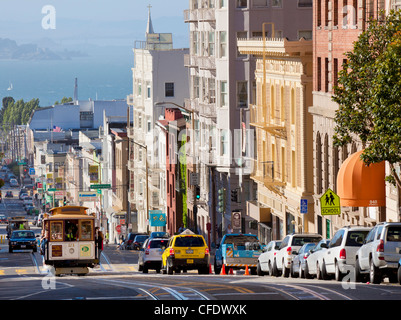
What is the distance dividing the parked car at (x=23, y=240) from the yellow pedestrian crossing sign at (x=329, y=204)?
38.7 metres

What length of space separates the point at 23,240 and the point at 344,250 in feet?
159

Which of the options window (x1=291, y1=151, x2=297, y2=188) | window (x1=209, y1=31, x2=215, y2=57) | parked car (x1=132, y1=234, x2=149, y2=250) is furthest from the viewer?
parked car (x1=132, y1=234, x2=149, y2=250)

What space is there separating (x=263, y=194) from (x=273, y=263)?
28519 mm

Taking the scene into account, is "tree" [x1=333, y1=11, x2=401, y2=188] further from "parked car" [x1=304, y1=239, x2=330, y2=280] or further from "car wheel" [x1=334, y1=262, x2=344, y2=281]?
"car wheel" [x1=334, y1=262, x2=344, y2=281]

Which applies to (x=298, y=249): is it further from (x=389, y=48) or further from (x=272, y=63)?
(x=272, y=63)

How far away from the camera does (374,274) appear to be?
30984mm

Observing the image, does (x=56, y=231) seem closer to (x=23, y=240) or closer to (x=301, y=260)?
(x=301, y=260)

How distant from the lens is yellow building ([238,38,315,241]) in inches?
2359

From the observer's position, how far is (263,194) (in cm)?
7100

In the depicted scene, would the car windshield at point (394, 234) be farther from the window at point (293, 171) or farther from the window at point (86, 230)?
the window at point (293, 171)

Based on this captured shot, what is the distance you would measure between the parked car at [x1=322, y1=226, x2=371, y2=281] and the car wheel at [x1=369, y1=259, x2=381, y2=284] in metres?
1.71

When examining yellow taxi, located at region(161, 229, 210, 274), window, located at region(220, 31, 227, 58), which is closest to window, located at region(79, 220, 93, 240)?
yellow taxi, located at region(161, 229, 210, 274)

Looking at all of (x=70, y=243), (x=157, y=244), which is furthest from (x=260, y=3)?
(x=70, y=243)

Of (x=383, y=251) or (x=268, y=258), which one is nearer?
(x=383, y=251)
